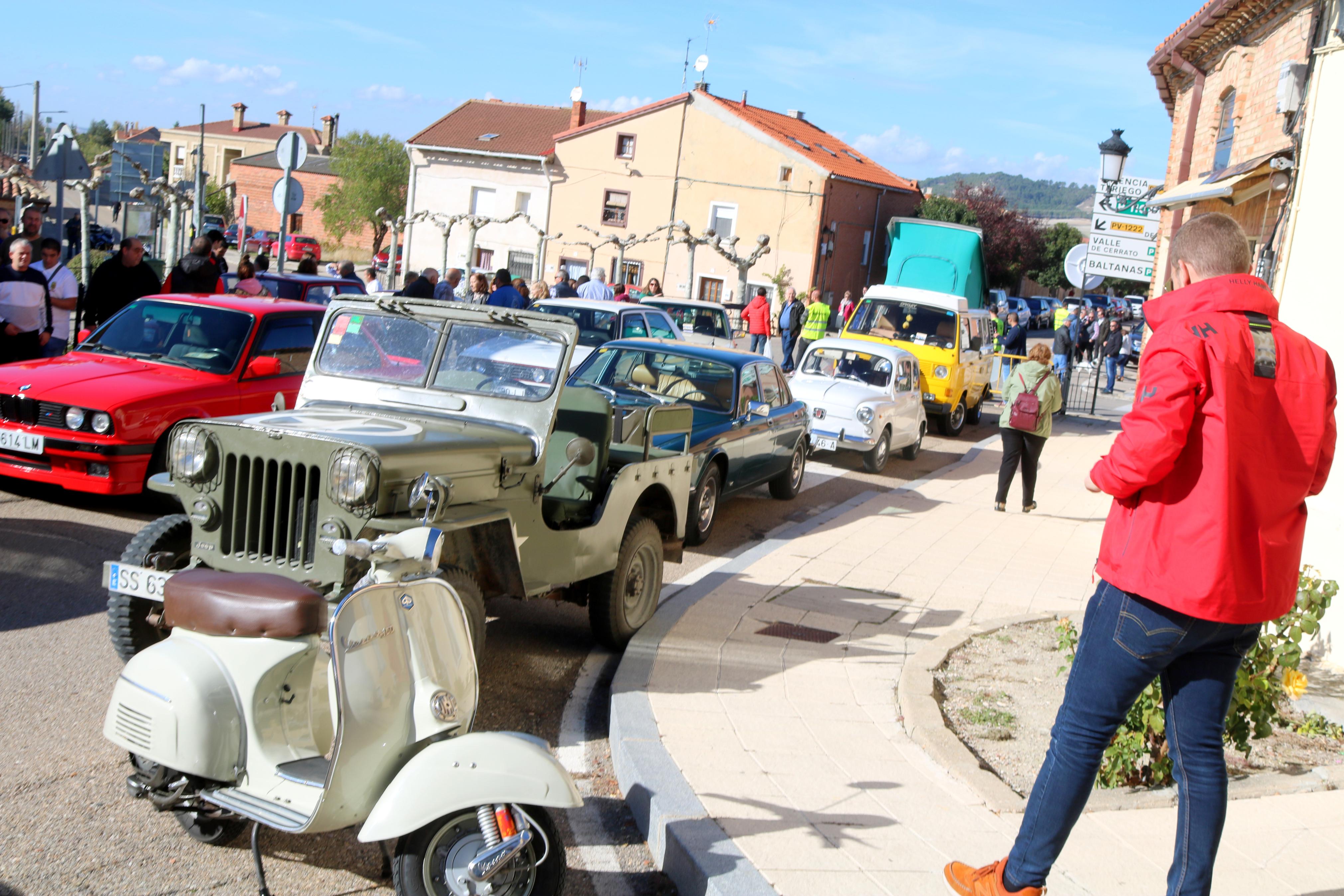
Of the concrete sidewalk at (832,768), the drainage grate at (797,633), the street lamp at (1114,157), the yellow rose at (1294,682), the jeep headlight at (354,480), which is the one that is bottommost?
the drainage grate at (797,633)

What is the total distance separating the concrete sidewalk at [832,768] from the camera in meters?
3.93

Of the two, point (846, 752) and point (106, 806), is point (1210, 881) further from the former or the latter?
point (106, 806)

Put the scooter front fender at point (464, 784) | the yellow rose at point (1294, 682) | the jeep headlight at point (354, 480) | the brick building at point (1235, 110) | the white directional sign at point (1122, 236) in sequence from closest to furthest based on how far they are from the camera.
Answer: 1. the scooter front fender at point (464, 784)
2. the jeep headlight at point (354, 480)
3. the yellow rose at point (1294, 682)
4. the brick building at point (1235, 110)
5. the white directional sign at point (1122, 236)

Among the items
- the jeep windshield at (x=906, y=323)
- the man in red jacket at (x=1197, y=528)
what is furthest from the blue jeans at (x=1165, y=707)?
the jeep windshield at (x=906, y=323)

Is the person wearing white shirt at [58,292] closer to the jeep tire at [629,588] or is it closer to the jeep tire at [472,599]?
the jeep tire at [629,588]

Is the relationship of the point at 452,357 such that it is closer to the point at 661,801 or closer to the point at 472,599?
the point at 472,599

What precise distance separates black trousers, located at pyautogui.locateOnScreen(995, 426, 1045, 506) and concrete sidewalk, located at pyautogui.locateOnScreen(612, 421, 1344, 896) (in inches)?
143

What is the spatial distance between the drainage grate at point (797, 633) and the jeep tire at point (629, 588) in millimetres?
709

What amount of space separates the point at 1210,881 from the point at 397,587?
254 centimetres

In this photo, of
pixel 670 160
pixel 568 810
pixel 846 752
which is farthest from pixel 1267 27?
pixel 670 160

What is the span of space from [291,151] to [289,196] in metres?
0.55

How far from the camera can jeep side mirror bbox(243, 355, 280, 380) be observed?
9219mm

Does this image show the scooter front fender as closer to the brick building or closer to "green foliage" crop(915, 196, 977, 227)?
the brick building

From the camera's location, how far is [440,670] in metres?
3.67
